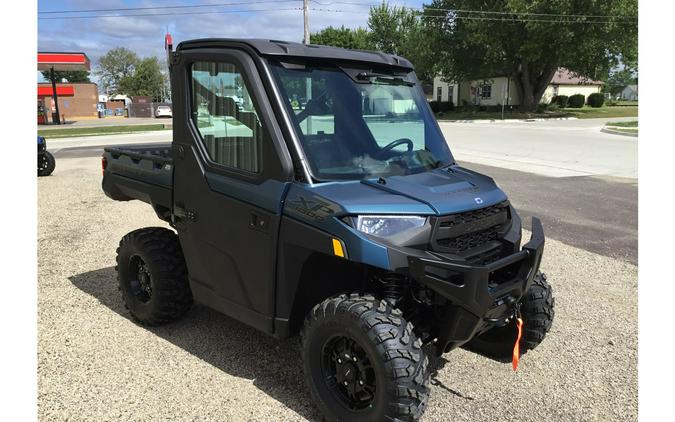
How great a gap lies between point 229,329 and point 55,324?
58.0 inches

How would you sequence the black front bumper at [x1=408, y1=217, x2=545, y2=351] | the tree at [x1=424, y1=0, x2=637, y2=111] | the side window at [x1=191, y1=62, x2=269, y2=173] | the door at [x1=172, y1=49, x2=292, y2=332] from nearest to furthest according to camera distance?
1. the black front bumper at [x1=408, y1=217, x2=545, y2=351]
2. the door at [x1=172, y1=49, x2=292, y2=332]
3. the side window at [x1=191, y1=62, x2=269, y2=173]
4. the tree at [x1=424, y1=0, x2=637, y2=111]

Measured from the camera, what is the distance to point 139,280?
4406 millimetres

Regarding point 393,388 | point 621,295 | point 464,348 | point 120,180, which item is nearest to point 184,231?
point 120,180

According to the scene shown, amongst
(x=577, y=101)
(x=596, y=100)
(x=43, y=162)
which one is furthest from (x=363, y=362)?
(x=596, y=100)

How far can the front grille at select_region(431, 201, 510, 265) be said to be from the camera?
113 inches

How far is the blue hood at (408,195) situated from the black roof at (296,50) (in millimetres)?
801

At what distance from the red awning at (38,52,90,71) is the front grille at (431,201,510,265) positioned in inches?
1539

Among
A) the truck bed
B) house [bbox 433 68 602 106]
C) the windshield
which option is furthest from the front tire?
house [bbox 433 68 602 106]

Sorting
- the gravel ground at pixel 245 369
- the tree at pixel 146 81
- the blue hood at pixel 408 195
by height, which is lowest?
the gravel ground at pixel 245 369

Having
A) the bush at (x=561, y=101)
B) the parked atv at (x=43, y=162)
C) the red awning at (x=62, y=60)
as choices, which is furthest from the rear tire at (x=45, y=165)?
the bush at (x=561, y=101)

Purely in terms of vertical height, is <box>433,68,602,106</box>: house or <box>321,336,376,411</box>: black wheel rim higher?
<box>433,68,602,106</box>: house

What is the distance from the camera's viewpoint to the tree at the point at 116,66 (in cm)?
10375

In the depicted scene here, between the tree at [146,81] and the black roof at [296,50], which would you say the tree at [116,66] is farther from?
the black roof at [296,50]

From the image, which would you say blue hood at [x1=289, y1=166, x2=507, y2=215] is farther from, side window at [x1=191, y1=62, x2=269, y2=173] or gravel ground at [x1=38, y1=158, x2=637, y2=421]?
gravel ground at [x1=38, y1=158, x2=637, y2=421]
